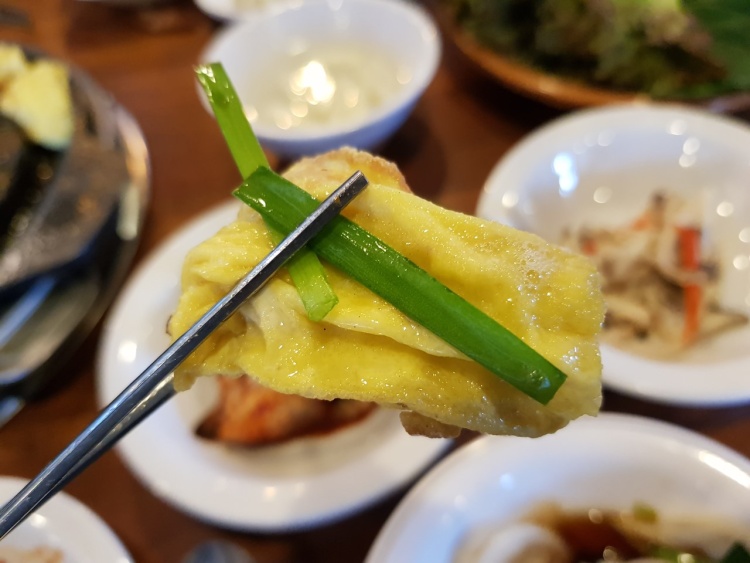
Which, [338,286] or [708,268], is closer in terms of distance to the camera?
[338,286]

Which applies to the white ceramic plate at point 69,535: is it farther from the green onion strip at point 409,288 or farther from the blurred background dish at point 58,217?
the green onion strip at point 409,288

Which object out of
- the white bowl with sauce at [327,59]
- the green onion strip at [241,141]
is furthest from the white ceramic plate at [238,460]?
the white bowl with sauce at [327,59]

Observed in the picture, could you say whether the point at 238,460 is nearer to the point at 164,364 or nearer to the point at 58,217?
the point at 164,364

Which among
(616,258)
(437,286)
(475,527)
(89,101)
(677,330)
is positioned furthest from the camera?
(89,101)

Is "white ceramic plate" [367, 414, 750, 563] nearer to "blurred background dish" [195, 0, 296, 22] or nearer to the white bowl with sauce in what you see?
the white bowl with sauce

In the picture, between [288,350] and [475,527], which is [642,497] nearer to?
[475,527]

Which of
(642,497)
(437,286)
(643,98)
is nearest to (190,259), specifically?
(437,286)

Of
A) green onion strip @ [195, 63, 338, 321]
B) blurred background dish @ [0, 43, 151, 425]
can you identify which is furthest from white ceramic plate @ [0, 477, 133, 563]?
green onion strip @ [195, 63, 338, 321]
